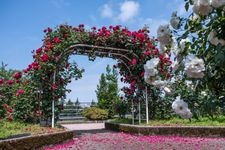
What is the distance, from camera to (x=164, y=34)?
151 cm

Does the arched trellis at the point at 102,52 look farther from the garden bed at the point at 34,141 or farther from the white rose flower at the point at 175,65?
the white rose flower at the point at 175,65

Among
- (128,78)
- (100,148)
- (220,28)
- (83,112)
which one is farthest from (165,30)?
(83,112)

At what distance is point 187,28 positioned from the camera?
65.1 inches

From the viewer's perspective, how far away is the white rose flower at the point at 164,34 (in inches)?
59.5

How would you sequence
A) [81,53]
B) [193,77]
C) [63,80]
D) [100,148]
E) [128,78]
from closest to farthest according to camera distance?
A: [193,77], [100,148], [63,80], [81,53], [128,78]

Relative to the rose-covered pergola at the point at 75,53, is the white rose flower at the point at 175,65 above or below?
below

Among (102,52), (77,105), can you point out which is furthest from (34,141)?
(77,105)

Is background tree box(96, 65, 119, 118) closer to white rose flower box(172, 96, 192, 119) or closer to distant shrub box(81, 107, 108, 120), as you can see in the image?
distant shrub box(81, 107, 108, 120)

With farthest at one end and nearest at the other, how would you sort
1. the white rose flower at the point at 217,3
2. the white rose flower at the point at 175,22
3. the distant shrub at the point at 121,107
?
the distant shrub at the point at 121,107, the white rose flower at the point at 175,22, the white rose flower at the point at 217,3

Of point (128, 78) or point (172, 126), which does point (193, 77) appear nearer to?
point (172, 126)

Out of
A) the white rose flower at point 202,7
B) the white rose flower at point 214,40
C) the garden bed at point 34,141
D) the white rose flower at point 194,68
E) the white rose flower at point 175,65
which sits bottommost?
the garden bed at point 34,141

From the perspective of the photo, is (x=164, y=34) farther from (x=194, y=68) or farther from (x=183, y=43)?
(x=194, y=68)

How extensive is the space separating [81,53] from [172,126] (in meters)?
3.85

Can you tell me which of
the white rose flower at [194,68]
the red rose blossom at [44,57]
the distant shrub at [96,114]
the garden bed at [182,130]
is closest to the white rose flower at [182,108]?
the white rose flower at [194,68]
